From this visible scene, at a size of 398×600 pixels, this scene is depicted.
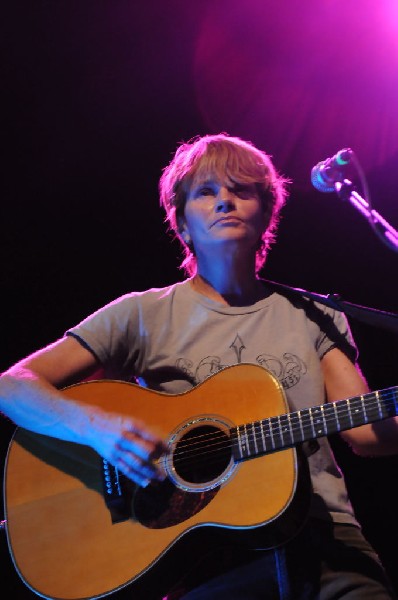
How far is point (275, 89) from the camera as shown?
4.48 metres

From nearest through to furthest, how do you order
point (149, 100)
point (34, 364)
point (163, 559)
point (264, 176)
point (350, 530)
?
1. point (163, 559)
2. point (350, 530)
3. point (34, 364)
4. point (264, 176)
5. point (149, 100)

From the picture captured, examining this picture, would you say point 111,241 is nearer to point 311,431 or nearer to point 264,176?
point 264,176

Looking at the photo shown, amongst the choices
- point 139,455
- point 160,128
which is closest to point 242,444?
point 139,455

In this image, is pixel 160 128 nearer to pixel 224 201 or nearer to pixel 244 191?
pixel 244 191

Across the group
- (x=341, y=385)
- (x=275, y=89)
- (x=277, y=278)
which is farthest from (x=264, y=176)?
(x=275, y=89)

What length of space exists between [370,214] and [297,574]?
1424 millimetres

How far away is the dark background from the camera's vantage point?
4094 millimetres

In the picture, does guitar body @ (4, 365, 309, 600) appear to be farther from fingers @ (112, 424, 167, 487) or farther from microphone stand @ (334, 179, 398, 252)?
microphone stand @ (334, 179, 398, 252)

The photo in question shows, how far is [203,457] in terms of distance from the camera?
2.10 m

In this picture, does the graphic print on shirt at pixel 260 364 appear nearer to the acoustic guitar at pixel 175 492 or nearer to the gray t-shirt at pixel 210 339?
the gray t-shirt at pixel 210 339

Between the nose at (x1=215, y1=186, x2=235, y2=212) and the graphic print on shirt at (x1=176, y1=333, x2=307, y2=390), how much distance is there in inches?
29.0

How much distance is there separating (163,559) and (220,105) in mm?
3658

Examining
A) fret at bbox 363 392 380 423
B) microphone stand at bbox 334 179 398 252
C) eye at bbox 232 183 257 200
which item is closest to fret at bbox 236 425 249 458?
fret at bbox 363 392 380 423

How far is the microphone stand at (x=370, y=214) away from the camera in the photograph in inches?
82.5
